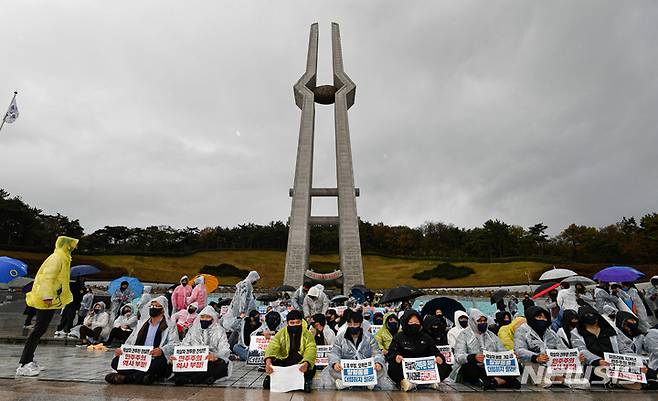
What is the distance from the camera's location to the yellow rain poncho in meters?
5.73

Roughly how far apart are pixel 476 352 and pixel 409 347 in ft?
3.98

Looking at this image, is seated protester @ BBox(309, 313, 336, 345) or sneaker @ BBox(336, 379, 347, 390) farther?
seated protester @ BBox(309, 313, 336, 345)

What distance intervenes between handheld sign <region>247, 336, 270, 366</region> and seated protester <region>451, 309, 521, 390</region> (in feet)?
11.7

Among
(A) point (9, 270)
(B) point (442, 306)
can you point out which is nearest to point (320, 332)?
(B) point (442, 306)

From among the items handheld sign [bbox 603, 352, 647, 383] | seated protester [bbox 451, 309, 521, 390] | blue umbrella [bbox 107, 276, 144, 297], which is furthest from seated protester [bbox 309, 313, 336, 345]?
blue umbrella [bbox 107, 276, 144, 297]

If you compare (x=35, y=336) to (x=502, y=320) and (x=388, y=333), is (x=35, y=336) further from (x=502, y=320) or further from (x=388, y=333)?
(x=502, y=320)

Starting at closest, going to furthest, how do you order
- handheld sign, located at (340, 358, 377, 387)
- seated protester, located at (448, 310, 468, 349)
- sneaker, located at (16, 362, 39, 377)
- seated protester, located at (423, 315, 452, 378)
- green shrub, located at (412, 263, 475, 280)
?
handheld sign, located at (340, 358, 377, 387), seated protester, located at (423, 315, 452, 378), sneaker, located at (16, 362, 39, 377), seated protester, located at (448, 310, 468, 349), green shrub, located at (412, 263, 475, 280)

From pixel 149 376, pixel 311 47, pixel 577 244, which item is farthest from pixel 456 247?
pixel 149 376

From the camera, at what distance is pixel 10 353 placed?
775 centimetres

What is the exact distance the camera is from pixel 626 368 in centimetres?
541

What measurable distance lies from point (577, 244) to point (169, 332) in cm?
6007

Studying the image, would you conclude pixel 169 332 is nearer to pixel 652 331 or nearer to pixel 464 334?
pixel 464 334

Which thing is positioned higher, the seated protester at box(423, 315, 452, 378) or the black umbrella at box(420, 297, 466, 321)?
the black umbrella at box(420, 297, 466, 321)

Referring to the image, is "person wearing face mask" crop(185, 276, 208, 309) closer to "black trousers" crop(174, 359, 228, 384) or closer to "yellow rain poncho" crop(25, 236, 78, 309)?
"yellow rain poncho" crop(25, 236, 78, 309)
